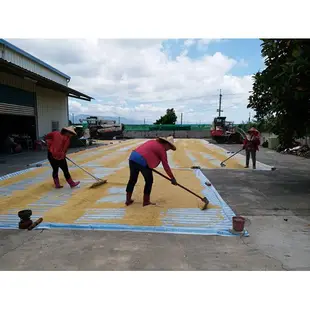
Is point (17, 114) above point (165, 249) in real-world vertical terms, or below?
above

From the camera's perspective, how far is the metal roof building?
38.7ft

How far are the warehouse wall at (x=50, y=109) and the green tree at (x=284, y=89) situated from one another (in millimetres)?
12614

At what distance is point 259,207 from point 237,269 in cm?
221

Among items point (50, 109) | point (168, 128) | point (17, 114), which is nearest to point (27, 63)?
point (50, 109)

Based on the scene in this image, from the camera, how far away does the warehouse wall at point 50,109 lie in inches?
588

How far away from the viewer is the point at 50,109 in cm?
1628

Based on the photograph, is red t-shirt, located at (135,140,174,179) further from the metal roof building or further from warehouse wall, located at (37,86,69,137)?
warehouse wall, located at (37,86,69,137)

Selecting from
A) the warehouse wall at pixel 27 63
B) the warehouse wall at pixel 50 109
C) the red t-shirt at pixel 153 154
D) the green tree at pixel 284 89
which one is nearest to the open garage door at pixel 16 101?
the warehouse wall at pixel 50 109

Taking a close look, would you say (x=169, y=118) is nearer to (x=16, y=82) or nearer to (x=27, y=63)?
(x=27, y=63)

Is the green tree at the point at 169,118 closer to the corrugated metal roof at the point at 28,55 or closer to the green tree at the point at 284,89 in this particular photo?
the corrugated metal roof at the point at 28,55

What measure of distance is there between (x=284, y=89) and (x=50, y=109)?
14.8 metres

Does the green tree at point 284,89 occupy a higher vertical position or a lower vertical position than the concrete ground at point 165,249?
higher

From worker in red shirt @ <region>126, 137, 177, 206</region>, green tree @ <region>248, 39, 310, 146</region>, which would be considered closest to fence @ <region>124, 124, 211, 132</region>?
green tree @ <region>248, 39, 310, 146</region>

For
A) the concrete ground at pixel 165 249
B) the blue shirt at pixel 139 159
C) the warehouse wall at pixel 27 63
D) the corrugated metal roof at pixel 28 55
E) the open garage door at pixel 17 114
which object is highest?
the corrugated metal roof at pixel 28 55
